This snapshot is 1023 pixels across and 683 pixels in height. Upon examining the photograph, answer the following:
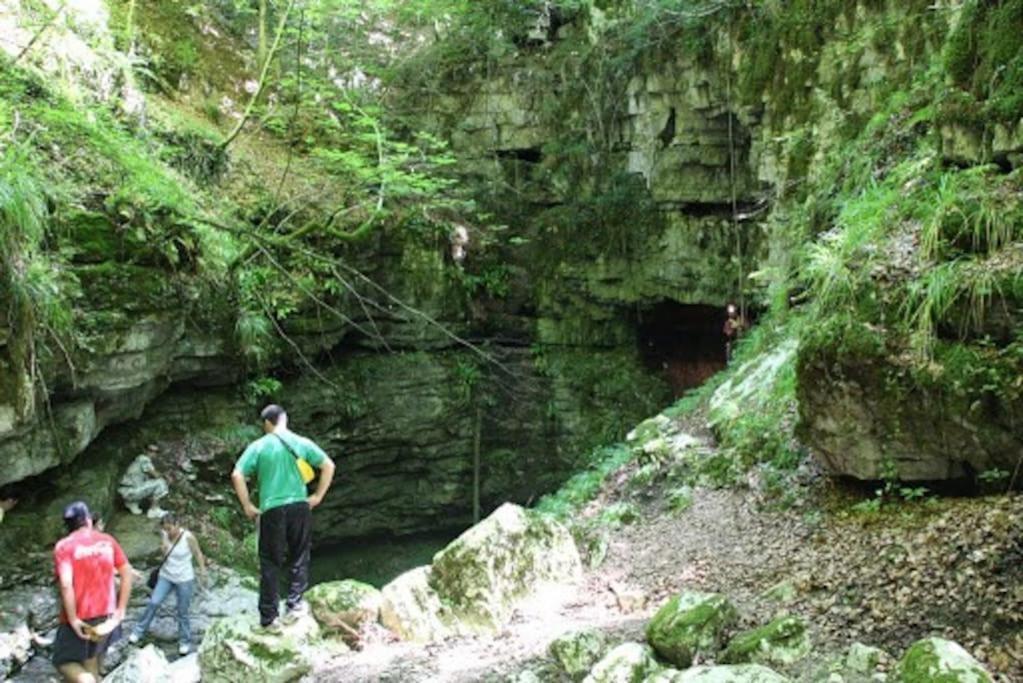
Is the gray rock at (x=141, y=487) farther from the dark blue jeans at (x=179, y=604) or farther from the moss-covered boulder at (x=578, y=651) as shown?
the moss-covered boulder at (x=578, y=651)

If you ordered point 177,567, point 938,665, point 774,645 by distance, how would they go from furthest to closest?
point 177,567
point 774,645
point 938,665

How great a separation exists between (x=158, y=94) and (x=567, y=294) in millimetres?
7328

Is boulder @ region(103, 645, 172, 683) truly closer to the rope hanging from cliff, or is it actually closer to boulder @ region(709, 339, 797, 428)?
boulder @ region(709, 339, 797, 428)

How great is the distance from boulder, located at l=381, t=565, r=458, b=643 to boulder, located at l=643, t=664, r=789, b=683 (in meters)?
2.12

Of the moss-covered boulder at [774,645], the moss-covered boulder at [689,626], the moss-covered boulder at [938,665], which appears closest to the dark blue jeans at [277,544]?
the moss-covered boulder at [689,626]

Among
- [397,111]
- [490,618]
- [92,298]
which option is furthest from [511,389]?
[490,618]

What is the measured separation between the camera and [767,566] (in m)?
4.88

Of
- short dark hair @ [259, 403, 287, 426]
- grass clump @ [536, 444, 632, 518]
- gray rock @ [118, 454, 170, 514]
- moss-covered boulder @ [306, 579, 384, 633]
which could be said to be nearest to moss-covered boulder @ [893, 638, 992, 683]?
moss-covered boulder @ [306, 579, 384, 633]

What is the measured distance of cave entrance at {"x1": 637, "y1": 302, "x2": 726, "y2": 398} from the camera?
1413 centimetres

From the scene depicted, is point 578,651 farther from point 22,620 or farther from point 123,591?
point 22,620

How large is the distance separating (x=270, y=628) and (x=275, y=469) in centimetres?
104

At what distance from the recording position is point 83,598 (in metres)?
4.45

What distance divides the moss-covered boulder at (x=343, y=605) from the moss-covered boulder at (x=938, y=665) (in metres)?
3.43

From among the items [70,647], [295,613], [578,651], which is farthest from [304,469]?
[578,651]
